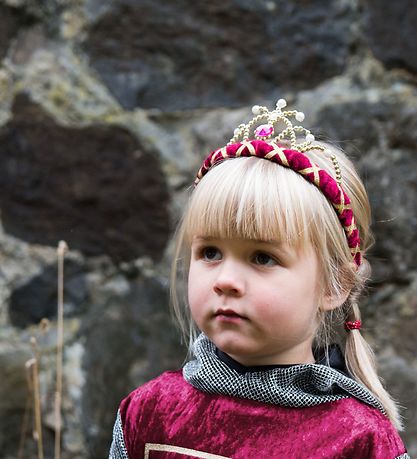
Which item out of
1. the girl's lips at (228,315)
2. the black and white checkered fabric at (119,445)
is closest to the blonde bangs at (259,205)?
the girl's lips at (228,315)

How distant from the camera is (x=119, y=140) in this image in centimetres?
193

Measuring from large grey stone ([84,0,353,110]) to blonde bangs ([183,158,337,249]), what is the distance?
0.63 m

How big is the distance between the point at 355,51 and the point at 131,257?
0.70 metres

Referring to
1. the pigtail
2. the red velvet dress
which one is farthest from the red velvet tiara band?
the red velvet dress

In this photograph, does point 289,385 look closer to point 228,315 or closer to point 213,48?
point 228,315

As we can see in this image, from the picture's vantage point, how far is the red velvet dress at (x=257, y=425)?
1275 mm

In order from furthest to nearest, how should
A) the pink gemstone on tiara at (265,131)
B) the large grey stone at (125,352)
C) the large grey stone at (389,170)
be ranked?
the large grey stone at (125,352)
the large grey stone at (389,170)
the pink gemstone on tiara at (265,131)

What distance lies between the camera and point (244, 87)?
1915 millimetres

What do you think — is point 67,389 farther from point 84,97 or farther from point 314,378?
point 314,378

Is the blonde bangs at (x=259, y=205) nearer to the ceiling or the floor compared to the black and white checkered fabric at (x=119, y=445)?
nearer to the ceiling

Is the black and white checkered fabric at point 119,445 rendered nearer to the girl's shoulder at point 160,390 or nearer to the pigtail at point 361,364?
the girl's shoulder at point 160,390

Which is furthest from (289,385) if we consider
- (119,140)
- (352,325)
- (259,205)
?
(119,140)

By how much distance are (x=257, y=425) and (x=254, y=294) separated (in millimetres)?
223

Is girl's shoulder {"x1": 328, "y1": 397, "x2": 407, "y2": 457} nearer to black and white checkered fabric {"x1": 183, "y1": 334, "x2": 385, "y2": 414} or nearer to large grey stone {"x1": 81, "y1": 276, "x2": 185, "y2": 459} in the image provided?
black and white checkered fabric {"x1": 183, "y1": 334, "x2": 385, "y2": 414}
